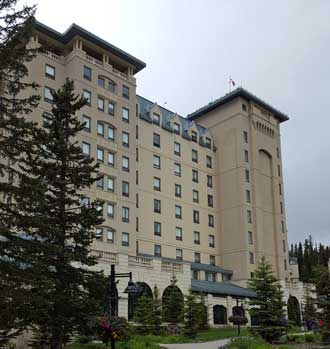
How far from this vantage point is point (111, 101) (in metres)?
53.3

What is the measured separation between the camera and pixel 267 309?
32.3m

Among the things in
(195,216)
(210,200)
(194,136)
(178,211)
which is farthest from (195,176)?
(178,211)

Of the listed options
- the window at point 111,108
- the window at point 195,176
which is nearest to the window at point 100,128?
the window at point 111,108

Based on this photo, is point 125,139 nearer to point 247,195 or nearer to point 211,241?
point 211,241

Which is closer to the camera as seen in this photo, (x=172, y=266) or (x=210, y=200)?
(x=172, y=266)

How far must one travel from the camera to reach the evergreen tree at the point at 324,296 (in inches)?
1273

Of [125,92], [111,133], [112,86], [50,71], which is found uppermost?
[112,86]

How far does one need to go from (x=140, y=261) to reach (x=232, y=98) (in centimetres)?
3166

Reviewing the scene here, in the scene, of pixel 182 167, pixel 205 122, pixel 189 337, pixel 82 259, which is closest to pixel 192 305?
pixel 189 337

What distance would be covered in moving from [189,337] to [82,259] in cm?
1561

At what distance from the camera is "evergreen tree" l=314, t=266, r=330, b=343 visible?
32.3 m

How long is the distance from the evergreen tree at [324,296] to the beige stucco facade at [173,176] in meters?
15.5

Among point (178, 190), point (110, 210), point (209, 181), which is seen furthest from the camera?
point (209, 181)

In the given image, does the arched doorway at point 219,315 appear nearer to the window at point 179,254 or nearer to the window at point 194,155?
the window at point 179,254
